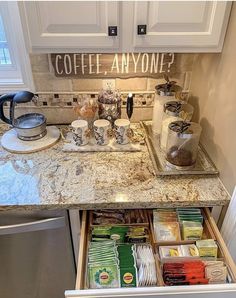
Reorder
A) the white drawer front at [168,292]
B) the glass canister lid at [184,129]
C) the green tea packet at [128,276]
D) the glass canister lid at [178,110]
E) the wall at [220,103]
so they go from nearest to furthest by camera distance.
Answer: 1. the white drawer front at [168,292]
2. the green tea packet at [128,276]
3. the wall at [220,103]
4. the glass canister lid at [184,129]
5. the glass canister lid at [178,110]

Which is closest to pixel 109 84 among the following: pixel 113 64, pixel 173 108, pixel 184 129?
pixel 113 64

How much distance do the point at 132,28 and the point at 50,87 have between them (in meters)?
0.60

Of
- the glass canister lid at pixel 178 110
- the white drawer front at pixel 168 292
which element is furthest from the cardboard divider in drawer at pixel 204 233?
the glass canister lid at pixel 178 110

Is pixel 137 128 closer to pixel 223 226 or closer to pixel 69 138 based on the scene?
pixel 69 138

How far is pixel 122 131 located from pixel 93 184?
0.33 m

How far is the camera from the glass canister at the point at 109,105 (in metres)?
1.27

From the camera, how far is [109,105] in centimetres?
127

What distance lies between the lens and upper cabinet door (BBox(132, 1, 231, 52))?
897mm

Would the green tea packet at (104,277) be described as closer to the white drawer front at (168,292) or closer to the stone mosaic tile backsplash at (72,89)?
the white drawer front at (168,292)

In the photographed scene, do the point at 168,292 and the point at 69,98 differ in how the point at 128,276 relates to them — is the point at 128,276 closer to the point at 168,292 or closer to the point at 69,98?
the point at 168,292

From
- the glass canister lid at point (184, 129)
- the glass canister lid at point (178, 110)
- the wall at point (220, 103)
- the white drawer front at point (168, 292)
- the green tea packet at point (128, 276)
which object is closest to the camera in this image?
the white drawer front at point (168, 292)

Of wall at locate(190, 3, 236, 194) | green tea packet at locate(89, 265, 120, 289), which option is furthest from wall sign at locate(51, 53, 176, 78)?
green tea packet at locate(89, 265, 120, 289)

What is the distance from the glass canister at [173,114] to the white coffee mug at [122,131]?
Answer: 0.56 feet

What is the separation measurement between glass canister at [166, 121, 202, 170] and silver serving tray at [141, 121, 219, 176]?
0.03m
